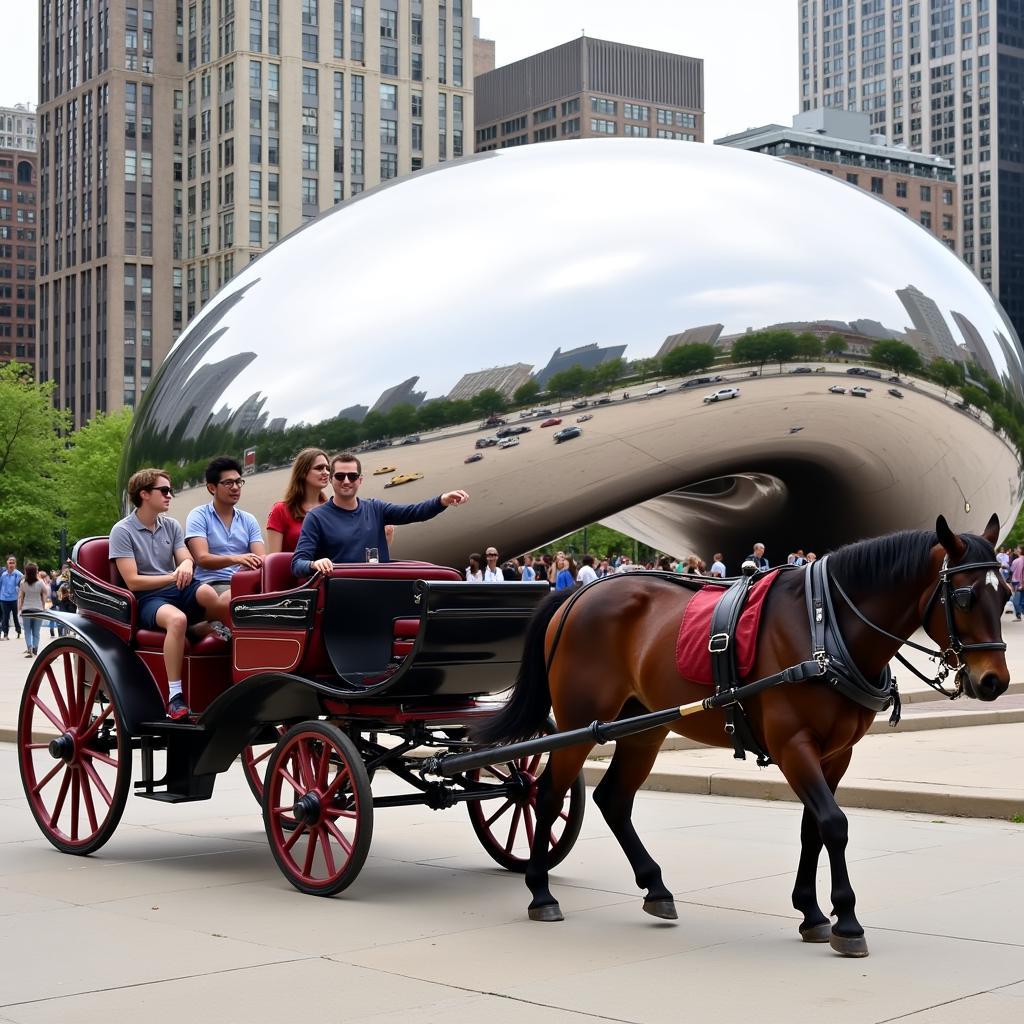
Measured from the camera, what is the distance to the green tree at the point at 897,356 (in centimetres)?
1445

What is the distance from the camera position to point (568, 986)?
16.4 feet

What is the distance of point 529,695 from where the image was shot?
649 centimetres

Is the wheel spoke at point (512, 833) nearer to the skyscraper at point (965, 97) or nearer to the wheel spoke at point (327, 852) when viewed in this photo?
the wheel spoke at point (327, 852)

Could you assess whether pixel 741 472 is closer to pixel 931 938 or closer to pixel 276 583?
pixel 276 583

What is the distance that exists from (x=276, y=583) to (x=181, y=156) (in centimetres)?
12009

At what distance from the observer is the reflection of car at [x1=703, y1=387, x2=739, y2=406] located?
14.0 meters

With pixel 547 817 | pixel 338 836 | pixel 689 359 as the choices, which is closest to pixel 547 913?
pixel 547 817

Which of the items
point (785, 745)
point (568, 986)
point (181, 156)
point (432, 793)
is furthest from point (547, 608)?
point (181, 156)

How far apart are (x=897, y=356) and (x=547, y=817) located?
9393 mm

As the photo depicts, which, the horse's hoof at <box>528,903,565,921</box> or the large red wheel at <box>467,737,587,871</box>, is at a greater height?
the large red wheel at <box>467,737,587,871</box>

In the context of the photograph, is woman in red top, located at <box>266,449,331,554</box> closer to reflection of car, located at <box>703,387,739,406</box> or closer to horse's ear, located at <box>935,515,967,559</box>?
horse's ear, located at <box>935,515,967,559</box>

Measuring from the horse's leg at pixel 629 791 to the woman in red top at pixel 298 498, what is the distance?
7.81 ft

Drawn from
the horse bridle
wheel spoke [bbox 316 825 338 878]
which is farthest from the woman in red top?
the horse bridle

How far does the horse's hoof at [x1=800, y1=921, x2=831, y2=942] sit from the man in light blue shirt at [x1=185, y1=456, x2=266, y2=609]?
11.1 ft
